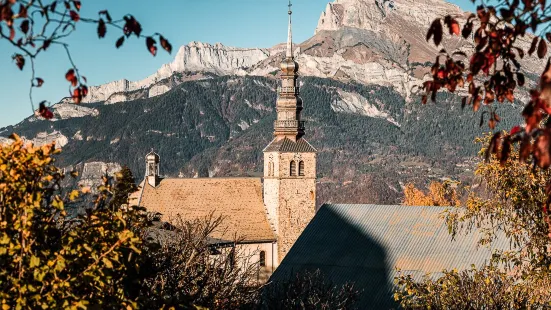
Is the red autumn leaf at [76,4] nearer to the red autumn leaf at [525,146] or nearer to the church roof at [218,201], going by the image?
the red autumn leaf at [525,146]

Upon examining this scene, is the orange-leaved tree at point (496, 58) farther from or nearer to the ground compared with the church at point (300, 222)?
farther from the ground

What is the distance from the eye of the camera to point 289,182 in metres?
48.8

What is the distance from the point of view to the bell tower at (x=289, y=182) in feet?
160

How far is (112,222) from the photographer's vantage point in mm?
10266

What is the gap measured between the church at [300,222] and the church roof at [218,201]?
0.06 meters

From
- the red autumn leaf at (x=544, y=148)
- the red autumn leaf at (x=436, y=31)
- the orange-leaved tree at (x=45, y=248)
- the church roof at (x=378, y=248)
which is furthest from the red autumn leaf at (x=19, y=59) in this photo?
the church roof at (x=378, y=248)

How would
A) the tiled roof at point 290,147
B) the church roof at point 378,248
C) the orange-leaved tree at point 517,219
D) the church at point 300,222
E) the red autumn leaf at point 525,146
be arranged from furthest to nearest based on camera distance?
the tiled roof at point 290,147 → the church at point 300,222 → the church roof at point 378,248 → the orange-leaved tree at point 517,219 → the red autumn leaf at point 525,146

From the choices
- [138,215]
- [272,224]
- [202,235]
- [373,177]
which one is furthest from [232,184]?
[373,177]

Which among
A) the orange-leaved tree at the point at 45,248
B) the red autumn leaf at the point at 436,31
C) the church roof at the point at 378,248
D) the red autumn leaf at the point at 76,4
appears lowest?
the church roof at the point at 378,248

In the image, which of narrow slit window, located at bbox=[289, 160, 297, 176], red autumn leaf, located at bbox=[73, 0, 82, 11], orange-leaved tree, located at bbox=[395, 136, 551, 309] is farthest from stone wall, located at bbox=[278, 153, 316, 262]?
red autumn leaf, located at bbox=[73, 0, 82, 11]

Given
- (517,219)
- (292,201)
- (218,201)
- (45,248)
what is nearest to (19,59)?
(45,248)

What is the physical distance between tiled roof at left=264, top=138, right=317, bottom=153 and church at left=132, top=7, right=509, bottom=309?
57mm

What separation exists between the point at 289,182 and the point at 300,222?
2.33 meters

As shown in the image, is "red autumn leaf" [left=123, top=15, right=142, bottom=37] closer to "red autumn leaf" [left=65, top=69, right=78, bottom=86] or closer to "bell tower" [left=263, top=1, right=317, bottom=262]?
"red autumn leaf" [left=65, top=69, right=78, bottom=86]
